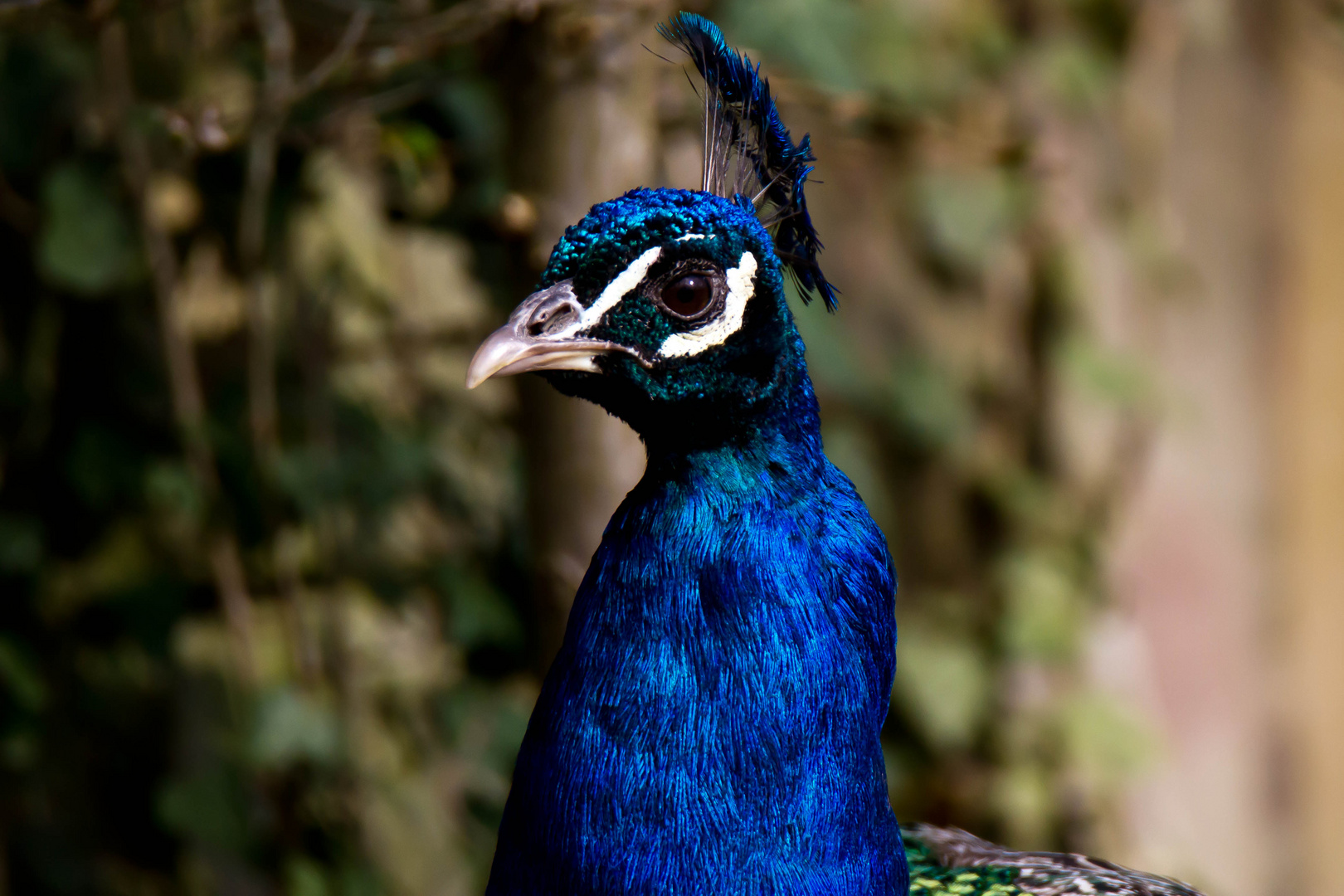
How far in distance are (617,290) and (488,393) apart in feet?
3.53

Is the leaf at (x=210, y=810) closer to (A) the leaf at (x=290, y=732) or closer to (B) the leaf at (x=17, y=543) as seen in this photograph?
(A) the leaf at (x=290, y=732)

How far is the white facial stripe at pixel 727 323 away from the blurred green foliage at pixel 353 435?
16.5 inches

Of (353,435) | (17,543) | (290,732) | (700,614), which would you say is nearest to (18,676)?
(17,543)

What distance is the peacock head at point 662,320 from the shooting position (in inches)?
27.7

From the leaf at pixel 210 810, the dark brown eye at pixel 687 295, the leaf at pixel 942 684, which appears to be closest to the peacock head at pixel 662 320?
the dark brown eye at pixel 687 295

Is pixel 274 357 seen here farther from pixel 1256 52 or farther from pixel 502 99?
pixel 1256 52

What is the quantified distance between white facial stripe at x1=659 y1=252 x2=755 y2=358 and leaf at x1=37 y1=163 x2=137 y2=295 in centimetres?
89

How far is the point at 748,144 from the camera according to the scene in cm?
85

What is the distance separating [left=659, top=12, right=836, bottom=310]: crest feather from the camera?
2.77 feet

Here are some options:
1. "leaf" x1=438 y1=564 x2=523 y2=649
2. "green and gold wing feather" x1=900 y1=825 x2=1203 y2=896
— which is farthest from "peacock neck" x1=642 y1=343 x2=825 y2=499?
"leaf" x1=438 y1=564 x2=523 y2=649

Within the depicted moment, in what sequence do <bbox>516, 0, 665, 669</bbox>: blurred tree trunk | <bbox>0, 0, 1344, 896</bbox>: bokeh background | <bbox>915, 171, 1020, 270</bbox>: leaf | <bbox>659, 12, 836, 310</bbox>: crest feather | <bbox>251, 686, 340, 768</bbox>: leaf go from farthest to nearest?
<bbox>915, 171, 1020, 270</bbox>: leaf < <bbox>251, 686, 340, 768</bbox>: leaf < <bbox>0, 0, 1344, 896</bbox>: bokeh background < <bbox>516, 0, 665, 669</bbox>: blurred tree trunk < <bbox>659, 12, 836, 310</bbox>: crest feather

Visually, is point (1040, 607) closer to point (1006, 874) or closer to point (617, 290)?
point (1006, 874)

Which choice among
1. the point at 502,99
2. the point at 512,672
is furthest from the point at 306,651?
the point at 502,99

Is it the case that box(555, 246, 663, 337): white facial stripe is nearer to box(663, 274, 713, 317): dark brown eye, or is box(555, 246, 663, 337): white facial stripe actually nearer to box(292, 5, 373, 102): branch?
box(663, 274, 713, 317): dark brown eye
